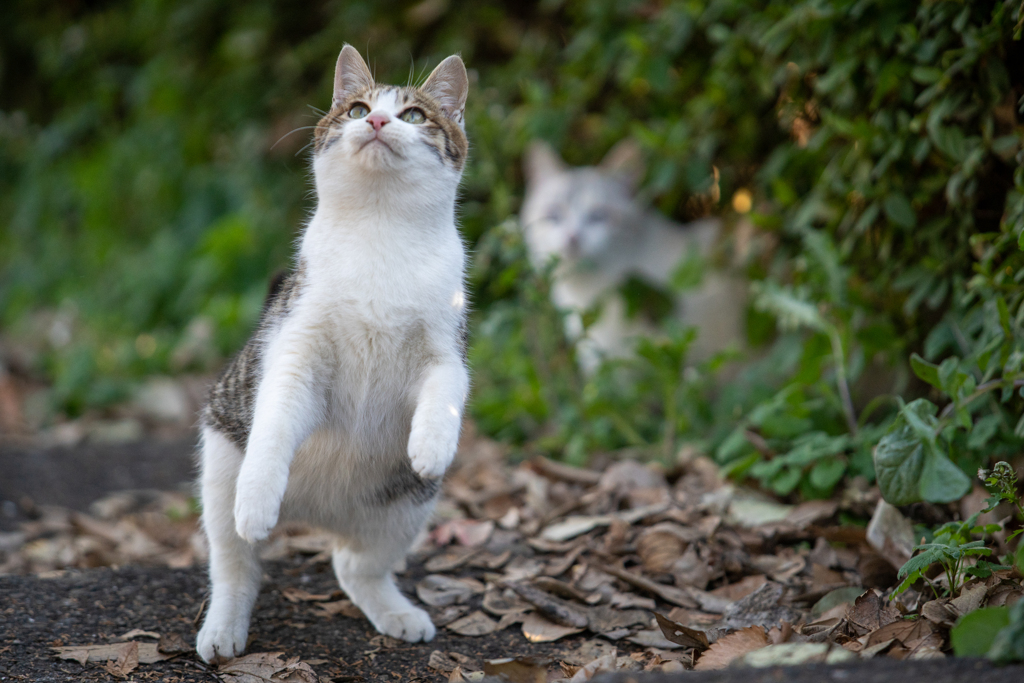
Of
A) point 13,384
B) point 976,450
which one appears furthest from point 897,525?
point 13,384

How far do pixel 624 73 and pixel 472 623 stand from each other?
9.34ft

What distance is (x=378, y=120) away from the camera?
194 cm

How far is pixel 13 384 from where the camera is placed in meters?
5.29

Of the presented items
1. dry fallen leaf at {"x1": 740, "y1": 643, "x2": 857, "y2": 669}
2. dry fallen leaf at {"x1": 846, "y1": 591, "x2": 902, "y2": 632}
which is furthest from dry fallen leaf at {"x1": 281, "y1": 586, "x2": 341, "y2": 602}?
dry fallen leaf at {"x1": 846, "y1": 591, "x2": 902, "y2": 632}

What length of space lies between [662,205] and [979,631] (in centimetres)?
333

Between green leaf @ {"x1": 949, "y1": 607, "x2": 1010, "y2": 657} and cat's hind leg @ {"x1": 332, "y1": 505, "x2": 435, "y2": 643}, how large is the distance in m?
1.26

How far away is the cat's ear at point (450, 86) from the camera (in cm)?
220

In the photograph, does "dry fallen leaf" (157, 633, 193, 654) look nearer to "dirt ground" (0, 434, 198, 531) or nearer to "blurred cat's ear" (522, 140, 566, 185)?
"dirt ground" (0, 434, 198, 531)

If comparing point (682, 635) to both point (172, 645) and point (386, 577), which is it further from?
point (172, 645)

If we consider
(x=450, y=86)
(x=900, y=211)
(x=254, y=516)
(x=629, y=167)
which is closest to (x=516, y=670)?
(x=254, y=516)

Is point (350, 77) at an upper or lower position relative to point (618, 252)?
upper

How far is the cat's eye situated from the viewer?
2.07 meters

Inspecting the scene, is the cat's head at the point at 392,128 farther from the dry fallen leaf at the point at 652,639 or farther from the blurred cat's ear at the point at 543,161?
the blurred cat's ear at the point at 543,161

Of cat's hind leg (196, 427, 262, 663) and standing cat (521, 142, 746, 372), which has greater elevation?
standing cat (521, 142, 746, 372)
